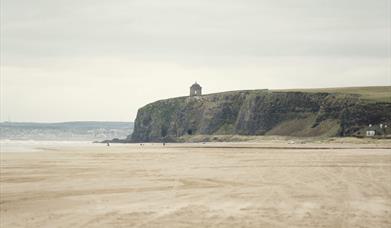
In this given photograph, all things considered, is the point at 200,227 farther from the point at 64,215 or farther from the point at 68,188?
the point at 68,188

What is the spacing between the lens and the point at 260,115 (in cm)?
Result: 13662

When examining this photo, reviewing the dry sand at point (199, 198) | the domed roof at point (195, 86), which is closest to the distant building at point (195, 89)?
the domed roof at point (195, 86)

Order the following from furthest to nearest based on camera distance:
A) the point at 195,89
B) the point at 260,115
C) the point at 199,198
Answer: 1. the point at 195,89
2. the point at 260,115
3. the point at 199,198

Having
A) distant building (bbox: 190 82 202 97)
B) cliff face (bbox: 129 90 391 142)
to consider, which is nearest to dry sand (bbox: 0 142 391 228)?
cliff face (bbox: 129 90 391 142)

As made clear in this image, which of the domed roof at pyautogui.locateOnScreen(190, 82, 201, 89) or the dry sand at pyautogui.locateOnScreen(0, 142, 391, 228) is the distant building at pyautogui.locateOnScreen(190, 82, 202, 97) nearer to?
the domed roof at pyautogui.locateOnScreen(190, 82, 201, 89)

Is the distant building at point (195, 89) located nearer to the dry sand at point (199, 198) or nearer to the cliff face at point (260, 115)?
the cliff face at point (260, 115)

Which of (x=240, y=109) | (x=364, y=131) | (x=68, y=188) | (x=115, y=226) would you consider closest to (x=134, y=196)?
(x=68, y=188)

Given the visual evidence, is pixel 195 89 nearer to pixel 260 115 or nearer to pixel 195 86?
pixel 195 86

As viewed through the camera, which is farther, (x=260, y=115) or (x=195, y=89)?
(x=195, y=89)

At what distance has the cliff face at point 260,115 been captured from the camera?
116 m

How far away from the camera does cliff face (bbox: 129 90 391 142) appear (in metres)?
116

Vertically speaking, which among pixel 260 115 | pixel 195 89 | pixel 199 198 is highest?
pixel 195 89

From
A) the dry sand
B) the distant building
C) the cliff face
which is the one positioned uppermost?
the distant building

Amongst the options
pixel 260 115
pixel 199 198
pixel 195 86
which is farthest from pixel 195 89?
pixel 199 198
